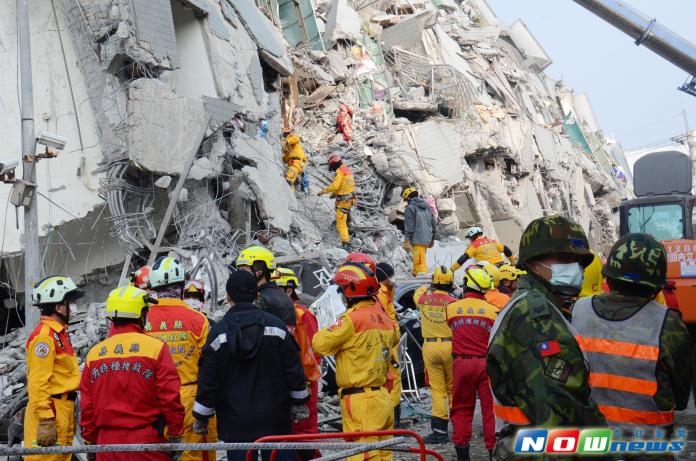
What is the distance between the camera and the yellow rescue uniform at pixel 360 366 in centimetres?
509

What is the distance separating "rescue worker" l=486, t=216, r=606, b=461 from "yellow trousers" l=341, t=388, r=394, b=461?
2478mm

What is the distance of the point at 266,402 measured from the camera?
4.50 metres

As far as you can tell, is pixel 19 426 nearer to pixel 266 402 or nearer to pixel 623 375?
pixel 266 402

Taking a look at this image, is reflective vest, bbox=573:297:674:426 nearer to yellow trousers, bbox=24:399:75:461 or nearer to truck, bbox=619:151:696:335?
yellow trousers, bbox=24:399:75:461

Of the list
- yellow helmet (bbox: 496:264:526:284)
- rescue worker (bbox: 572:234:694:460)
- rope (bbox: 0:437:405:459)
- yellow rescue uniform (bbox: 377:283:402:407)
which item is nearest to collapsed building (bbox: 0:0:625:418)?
yellow rescue uniform (bbox: 377:283:402:407)

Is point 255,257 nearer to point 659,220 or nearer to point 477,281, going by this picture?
point 477,281

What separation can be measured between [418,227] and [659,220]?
4484 mm

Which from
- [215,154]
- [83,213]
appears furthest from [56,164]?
[215,154]

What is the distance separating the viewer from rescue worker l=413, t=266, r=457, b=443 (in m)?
7.55

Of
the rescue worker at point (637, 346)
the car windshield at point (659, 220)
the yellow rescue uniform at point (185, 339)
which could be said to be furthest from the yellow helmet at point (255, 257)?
the car windshield at point (659, 220)

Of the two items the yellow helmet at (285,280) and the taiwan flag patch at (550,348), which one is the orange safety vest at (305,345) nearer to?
the yellow helmet at (285,280)

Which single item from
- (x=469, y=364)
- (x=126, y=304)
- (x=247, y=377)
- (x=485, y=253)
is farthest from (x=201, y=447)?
(x=485, y=253)

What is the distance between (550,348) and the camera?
2.53m

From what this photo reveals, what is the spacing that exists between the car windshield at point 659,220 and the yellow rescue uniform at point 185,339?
261 inches
